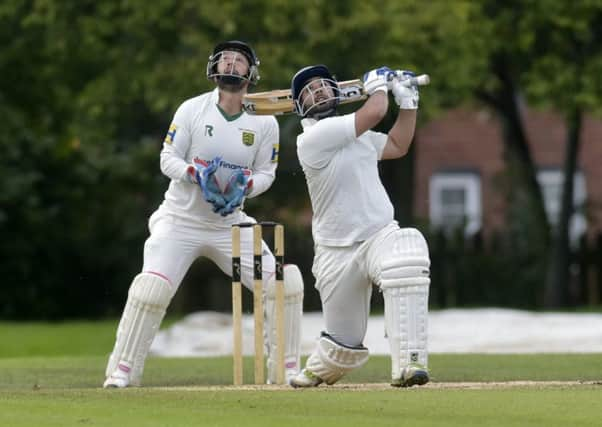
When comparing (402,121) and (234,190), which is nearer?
(402,121)

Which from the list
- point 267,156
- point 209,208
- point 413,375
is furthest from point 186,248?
point 413,375

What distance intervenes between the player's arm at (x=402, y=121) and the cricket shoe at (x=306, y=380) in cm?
131

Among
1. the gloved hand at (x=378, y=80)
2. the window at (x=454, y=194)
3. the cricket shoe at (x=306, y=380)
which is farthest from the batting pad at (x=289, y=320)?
the window at (x=454, y=194)

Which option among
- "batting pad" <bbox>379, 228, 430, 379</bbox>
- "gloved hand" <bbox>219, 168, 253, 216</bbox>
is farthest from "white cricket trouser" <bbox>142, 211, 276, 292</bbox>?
"batting pad" <bbox>379, 228, 430, 379</bbox>

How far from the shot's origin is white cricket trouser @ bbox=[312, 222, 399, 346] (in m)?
8.94

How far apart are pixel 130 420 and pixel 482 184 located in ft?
80.7

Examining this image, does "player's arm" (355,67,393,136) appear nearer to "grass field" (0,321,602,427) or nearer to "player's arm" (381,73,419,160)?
"player's arm" (381,73,419,160)

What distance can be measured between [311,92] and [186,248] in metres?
1.44

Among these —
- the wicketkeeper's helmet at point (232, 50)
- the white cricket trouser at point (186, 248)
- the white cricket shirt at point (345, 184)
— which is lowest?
the white cricket trouser at point (186, 248)

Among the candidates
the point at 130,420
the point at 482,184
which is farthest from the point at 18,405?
the point at 482,184

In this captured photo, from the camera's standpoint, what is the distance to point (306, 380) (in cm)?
937

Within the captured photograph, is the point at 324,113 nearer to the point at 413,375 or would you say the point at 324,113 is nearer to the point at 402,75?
the point at 402,75

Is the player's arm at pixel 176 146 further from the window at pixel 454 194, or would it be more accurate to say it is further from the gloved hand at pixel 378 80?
the window at pixel 454 194

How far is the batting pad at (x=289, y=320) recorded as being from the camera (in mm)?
9945
